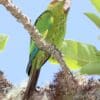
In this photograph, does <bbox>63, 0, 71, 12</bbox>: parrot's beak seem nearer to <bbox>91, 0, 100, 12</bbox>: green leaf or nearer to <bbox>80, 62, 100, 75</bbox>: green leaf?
<bbox>91, 0, 100, 12</bbox>: green leaf

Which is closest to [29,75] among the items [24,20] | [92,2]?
[92,2]

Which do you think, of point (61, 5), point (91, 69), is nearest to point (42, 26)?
point (61, 5)

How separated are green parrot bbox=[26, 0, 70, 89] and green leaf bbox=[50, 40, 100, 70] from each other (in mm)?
247

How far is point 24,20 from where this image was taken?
1.51m

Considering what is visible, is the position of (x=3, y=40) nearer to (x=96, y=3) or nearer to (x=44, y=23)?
(x=44, y=23)

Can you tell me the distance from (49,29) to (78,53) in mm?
402

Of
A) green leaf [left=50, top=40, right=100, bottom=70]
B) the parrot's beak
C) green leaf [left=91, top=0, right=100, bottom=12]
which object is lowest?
green leaf [left=50, top=40, right=100, bottom=70]

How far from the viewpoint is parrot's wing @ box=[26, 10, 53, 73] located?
230cm

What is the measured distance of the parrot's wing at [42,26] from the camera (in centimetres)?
230

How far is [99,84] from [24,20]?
23.7 inches

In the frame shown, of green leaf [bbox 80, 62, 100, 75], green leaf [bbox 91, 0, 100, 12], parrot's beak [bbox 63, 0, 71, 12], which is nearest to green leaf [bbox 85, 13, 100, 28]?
green leaf [bbox 91, 0, 100, 12]

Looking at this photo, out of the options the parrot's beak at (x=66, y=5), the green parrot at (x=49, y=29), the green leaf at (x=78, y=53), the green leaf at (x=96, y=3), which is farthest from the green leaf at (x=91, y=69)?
the parrot's beak at (x=66, y=5)

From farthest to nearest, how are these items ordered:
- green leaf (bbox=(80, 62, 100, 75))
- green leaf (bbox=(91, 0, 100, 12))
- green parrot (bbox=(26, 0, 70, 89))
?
green parrot (bbox=(26, 0, 70, 89)) < green leaf (bbox=(91, 0, 100, 12)) < green leaf (bbox=(80, 62, 100, 75))

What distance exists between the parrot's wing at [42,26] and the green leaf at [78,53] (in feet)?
0.91
